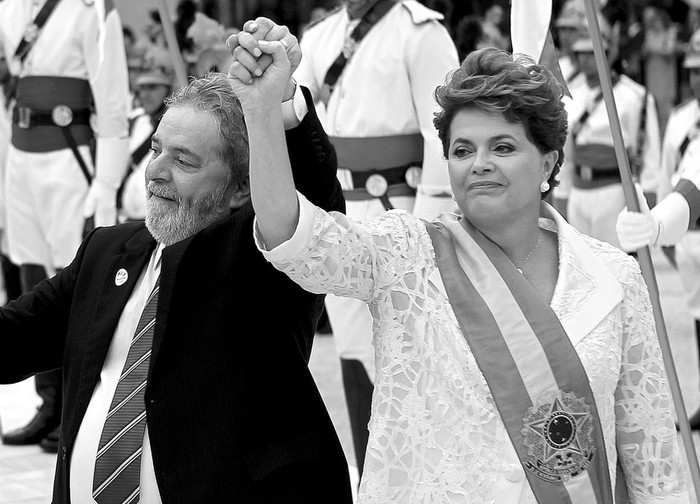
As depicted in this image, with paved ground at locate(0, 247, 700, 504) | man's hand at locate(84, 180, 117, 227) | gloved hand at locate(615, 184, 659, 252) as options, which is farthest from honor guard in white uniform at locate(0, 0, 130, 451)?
gloved hand at locate(615, 184, 659, 252)

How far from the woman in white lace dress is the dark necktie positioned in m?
0.55

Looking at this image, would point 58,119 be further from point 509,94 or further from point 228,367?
point 509,94

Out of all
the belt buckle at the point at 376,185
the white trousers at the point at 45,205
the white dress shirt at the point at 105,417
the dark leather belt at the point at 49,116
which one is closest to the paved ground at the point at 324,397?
the white trousers at the point at 45,205

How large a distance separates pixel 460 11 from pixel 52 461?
12325mm

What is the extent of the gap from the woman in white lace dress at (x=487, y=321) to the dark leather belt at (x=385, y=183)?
209 centimetres

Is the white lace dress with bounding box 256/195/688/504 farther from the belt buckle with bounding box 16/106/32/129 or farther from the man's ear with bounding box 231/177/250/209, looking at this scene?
the belt buckle with bounding box 16/106/32/129

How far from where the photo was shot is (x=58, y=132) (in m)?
6.60

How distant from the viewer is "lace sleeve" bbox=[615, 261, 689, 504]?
115 inches

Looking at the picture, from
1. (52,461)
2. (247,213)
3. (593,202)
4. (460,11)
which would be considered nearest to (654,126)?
(593,202)

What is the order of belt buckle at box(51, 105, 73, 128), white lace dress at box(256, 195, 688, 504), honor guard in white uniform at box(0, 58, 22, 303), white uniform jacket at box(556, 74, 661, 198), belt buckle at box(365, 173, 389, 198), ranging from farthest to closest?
white uniform jacket at box(556, 74, 661, 198) → honor guard in white uniform at box(0, 58, 22, 303) → belt buckle at box(51, 105, 73, 128) → belt buckle at box(365, 173, 389, 198) → white lace dress at box(256, 195, 688, 504)

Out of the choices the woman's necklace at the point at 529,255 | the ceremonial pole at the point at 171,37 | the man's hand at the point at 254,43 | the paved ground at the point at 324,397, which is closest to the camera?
the man's hand at the point at 254,43

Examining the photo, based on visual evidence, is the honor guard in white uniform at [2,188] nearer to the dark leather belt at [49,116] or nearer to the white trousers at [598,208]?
the dark leather belt at [49,116]

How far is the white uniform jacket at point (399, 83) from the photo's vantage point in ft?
16.2

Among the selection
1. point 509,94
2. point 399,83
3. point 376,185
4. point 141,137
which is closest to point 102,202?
point 376,185
